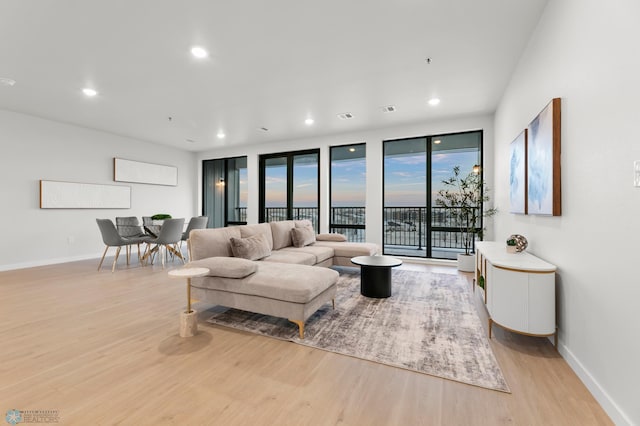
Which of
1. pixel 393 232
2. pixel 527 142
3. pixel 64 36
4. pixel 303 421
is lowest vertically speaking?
pixel 303 421

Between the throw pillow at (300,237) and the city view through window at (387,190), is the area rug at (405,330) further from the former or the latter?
the city view through window at (387,190)

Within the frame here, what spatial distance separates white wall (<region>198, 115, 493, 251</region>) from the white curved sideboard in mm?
3197

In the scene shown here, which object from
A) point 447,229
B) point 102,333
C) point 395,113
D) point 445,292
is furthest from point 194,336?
point 447,229

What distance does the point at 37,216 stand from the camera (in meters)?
5.37

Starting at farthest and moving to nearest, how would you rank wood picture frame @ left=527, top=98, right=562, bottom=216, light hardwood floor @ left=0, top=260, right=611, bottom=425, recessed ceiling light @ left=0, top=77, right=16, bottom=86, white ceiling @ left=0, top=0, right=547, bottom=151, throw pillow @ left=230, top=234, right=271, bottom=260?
recessed ceiling light @ left=0, top=77, right=16, bottom=86 → throw pillow @ left=230, top=234, right=271, bottom=260 → white ceiling @ left=0, top=0, right=547, bottom=151 → wood picture frame @ left=527, top=98, right=562, bottom=216 → light hardwood floor @ left=0, top=260, right=611, bottom=425

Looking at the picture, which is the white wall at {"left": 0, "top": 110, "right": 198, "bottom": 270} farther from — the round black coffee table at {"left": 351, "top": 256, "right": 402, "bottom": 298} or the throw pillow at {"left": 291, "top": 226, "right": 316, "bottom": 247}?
the round black coffee table at {"left": 351, "top": 256, "right": 402, "bottom": 298}

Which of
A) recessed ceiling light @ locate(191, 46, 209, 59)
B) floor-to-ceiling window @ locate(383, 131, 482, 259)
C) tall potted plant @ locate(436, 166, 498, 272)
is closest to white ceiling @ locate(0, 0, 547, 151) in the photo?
recessed ceiling light @ locate(191, 46, 209, 59)

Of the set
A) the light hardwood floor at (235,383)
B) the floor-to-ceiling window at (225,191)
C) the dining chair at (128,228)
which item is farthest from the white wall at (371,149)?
the light hardwood floor at (235,383)

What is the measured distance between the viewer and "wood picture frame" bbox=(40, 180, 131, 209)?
546cm

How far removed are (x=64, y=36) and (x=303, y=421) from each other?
3925 mm

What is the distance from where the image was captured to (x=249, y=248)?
342 centimetres

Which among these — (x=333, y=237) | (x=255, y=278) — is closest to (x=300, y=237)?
(x=333, y=237)

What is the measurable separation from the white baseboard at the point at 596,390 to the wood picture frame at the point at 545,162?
1.02m

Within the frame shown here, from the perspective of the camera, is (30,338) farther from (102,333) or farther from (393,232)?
(393,232)
